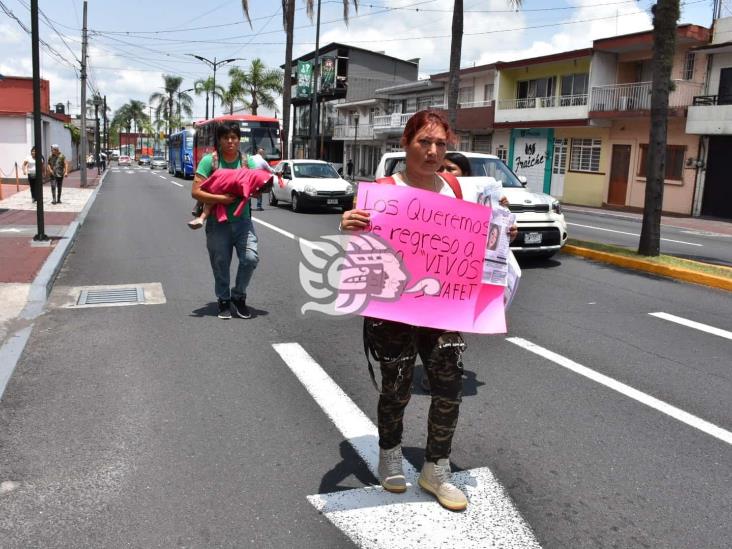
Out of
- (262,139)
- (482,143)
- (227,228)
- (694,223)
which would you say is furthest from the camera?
(482,143)

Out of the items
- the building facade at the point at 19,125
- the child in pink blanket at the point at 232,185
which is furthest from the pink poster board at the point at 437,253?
the building facade at the point at 19,125

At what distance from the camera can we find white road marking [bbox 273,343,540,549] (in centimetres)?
304

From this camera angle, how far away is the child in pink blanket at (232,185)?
258 inches

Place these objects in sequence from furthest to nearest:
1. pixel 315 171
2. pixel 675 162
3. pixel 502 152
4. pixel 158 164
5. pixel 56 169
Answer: pixel 158 164 → pixel 502 152 → pixel 675 162 → pixel 315 171 → pixel 56 169

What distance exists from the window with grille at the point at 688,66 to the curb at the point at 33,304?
79.6 feet

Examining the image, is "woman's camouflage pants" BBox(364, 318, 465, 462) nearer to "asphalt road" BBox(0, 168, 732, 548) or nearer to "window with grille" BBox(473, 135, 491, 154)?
"asphalt road" BBox(0, 168, 732, 548)

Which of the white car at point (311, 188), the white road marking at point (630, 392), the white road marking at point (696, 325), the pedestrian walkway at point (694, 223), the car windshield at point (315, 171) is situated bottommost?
the white road marking at point (630, 392)

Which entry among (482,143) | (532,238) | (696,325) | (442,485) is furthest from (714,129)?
(442,485)

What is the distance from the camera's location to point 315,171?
2172 cm

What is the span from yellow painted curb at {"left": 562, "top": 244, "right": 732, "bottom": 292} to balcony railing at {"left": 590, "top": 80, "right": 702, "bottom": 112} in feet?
55.3

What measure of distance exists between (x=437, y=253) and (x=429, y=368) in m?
0.56

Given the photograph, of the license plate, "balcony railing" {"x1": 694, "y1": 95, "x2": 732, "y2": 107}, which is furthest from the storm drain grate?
"balcony railing" {"x1": 694, "y1": 95, "x2": 732, "y2": 107}

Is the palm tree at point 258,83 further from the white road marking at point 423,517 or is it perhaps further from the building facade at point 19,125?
the white road marking at point 423,517

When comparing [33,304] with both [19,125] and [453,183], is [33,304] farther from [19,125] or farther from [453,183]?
[19,125]
